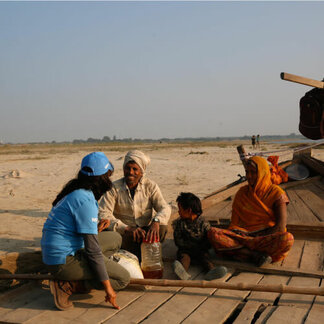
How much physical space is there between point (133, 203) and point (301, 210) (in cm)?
239

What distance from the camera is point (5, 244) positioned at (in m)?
5.10

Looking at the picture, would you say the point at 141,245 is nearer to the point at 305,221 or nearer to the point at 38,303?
the point at 38,303

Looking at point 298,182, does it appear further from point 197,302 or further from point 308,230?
point 197,302

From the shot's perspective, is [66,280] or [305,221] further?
[305,221]

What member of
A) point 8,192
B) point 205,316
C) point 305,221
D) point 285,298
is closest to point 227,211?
point 305,221

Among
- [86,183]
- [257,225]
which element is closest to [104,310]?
[86,183]

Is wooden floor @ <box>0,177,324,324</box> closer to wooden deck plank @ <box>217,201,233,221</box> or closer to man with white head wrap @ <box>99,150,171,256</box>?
man with white head wrap @ <box>99,150,171,256</box>

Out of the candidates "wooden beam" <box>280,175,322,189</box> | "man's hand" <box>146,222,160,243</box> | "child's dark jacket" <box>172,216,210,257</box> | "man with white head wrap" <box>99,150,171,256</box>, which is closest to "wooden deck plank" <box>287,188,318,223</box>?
"wooden beam" <box>280,175,322,189</box>

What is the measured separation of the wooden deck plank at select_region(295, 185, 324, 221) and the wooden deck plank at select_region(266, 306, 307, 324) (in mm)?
2164

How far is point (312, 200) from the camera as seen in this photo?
17.9 feet

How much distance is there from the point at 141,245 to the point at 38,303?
1030mm

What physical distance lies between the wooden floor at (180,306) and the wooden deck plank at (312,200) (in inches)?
56.0

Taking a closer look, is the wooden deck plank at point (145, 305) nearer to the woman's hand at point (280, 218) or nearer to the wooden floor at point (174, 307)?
the wooden floor at point (174, 307)

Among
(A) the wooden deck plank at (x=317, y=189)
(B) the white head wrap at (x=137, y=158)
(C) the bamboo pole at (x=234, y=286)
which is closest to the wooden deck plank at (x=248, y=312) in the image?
(C) the bamboo pole at (x=234, y=286)
